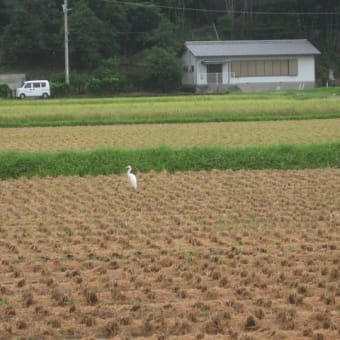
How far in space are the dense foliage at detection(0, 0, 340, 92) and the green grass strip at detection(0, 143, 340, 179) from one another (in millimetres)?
30444

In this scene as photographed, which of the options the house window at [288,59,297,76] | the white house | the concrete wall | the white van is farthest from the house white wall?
the concrete wall

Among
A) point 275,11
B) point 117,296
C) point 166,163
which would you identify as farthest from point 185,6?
point 117,296

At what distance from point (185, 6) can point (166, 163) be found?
45.7 metres

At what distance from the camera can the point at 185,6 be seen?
190 ft

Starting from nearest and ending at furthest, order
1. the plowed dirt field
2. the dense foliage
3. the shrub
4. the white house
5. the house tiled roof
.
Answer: the plowed dirt field, the shrub, the dense foliage, the house tiled roof, the white house

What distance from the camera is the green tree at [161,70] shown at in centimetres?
Result: 4453

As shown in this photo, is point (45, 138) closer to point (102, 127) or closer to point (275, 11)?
point (102, 127)

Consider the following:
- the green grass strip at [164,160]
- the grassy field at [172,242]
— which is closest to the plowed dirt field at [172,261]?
the grassy field at [172,242]

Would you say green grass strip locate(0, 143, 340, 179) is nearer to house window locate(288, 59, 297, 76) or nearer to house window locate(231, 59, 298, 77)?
house window locate(231, 59, 298, 77)

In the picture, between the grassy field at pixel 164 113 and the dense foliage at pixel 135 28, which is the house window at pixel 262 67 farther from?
the grassy field at pixel 164 113

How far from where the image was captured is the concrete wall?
4528 centimetres

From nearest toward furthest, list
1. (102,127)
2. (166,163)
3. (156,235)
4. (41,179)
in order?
(156,235)
(41,179)
(166,163)
(102,127)

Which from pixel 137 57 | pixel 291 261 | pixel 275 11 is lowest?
pixel 291 261

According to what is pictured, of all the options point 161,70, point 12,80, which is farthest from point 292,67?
point 12,80
